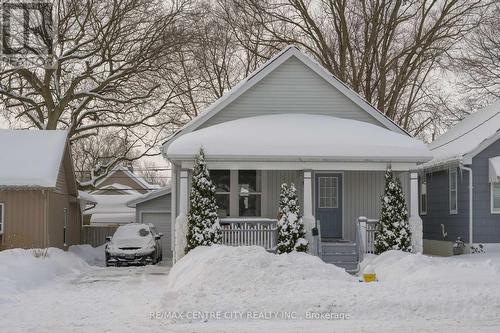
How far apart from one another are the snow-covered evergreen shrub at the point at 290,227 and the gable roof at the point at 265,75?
475 cm

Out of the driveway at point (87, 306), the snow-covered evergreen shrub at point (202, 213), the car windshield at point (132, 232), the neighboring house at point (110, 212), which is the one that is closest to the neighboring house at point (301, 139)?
the snow-covered evergreen shrub at point (202, 213)

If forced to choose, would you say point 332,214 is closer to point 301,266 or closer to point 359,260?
point 359,260

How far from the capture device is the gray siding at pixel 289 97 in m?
24.6

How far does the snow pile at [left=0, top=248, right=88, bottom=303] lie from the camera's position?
1725 centimetres

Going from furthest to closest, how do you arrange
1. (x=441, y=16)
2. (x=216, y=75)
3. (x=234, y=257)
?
(x=216, y=75) → (x=441, y=16) → (x=234, y=257)

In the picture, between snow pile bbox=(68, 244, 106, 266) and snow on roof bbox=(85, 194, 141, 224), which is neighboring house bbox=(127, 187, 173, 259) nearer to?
snow pile bbox=(68, 244, 106, 266)

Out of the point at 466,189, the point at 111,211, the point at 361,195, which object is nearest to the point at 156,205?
the point at 361,195

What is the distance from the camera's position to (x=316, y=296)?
1330 cm

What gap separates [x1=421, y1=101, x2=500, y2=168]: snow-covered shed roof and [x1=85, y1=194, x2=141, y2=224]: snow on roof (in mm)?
27068

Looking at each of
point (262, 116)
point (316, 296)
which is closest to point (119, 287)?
point (316, 296)

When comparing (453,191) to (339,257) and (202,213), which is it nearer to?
(339,257)

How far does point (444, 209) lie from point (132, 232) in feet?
38.9

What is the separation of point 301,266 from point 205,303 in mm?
3735

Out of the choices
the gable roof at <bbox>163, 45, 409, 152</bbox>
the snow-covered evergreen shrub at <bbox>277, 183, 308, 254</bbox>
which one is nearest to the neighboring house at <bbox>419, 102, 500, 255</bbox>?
the gable roof at <bbox>163, 45, 409, 152</bbox>
